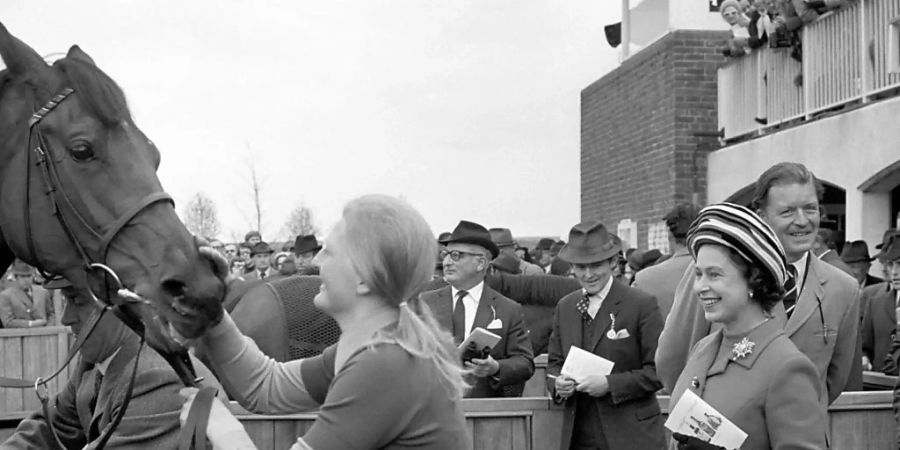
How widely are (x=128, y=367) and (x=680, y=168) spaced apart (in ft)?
40.7

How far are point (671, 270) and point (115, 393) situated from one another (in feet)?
15.3

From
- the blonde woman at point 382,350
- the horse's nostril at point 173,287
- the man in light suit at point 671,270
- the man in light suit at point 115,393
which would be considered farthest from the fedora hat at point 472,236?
the blonde woman at point 382,350

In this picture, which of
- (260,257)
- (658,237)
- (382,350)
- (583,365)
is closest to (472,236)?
(583,365)

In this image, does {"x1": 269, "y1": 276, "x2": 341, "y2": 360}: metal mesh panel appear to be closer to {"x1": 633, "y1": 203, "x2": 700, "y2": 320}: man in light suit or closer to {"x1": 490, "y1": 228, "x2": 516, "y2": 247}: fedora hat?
{"x1": 633, "y1": 203, "x2": 700, "y2": 320}: man in light suit

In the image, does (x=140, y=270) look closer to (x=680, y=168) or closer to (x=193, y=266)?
(x=193, y=266)

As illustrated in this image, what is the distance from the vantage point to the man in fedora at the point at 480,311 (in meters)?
6.96

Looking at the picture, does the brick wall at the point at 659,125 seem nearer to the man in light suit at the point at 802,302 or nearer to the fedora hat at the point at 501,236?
the fedora hat at the point at 501,236

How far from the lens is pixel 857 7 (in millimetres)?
12008

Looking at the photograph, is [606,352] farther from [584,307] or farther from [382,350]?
[382,350]

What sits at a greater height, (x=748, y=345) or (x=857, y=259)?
(x=857, y=259)

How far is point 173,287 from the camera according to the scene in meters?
3.46

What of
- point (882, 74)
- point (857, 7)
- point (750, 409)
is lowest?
point (750, 409)

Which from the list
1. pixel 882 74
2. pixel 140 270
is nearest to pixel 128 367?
pixel 140 270

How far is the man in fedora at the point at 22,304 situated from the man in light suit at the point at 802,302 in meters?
9.60
